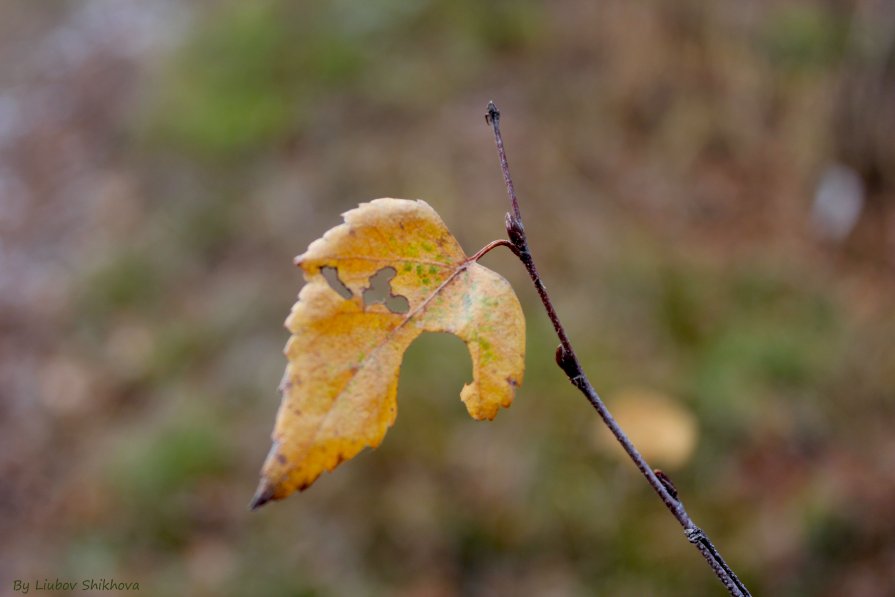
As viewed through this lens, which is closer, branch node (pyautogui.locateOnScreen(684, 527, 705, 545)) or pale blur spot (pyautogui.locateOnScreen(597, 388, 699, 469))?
branch node (pyautogui.locateOnScreen(684, 527, 705, 545))

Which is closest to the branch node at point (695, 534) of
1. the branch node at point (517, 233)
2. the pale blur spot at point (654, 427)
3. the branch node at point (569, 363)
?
the branch node at point (569, 363)

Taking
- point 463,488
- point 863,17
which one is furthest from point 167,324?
point 863,17

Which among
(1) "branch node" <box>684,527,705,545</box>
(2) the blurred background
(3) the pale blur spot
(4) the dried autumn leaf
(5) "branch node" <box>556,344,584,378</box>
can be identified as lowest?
(1) "branch node" <box>684,527,705,545</box>

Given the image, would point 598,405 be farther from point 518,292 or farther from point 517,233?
point 518,292

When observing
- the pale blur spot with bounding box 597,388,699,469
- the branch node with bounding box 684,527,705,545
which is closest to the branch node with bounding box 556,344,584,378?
the branch node with bounding box 684,527,705,545

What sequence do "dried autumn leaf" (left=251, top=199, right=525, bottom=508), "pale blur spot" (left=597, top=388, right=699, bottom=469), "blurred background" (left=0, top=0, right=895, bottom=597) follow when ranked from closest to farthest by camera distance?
"dried autumn leaf" (left=251, top=199, right=525, bottom=508), "pale blur spot" (left=597, top=388, right=699, bottom=469), "blurred background" (left=0, top=0, right=895, bottom=597)

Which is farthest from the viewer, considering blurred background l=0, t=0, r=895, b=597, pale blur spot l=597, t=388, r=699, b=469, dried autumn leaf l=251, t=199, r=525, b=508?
blurred background l=0, t=0, r=895, b=597

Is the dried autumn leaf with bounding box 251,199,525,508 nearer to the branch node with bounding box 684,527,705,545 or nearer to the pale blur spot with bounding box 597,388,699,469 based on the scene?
the branch node with bounding box 684,527,705,545

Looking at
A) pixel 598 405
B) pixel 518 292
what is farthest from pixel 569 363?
pixel 518 292
